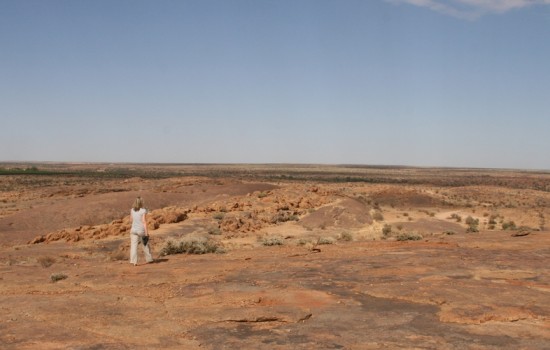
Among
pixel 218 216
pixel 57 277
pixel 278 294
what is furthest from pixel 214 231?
pixel 278 294

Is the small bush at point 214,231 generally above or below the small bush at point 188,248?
below

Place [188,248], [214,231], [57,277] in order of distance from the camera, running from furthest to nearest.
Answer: [214,231] < [188,248] < [57,277]

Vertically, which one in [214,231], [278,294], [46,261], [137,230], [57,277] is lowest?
[214,231]

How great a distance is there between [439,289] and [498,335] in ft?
8.88

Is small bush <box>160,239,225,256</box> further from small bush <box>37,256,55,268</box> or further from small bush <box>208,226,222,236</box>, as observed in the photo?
small bush <box>208,226,222,236</box>

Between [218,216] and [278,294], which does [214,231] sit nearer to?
[218,216]

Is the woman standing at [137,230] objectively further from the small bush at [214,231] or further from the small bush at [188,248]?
the small bush at [214,231]

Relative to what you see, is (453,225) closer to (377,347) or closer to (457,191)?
(377,347)

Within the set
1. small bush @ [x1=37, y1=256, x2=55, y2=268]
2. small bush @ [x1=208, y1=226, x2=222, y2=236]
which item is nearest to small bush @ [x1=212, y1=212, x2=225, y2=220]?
small bush @ [x1=208, y1=226, x2=222, y2=236]

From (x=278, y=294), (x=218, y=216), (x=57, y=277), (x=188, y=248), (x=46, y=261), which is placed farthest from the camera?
(x=218, y=216)

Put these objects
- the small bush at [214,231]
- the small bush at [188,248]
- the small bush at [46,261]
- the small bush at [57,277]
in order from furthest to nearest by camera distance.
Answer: the small bush at [214,231] < the small bush at [188,248] < the small bush at [46,261] < the small bush at [57,277]

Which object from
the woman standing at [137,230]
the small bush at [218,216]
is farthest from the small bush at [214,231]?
the woman standing at [137,230]

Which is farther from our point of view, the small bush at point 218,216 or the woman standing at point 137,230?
the small bush at point 218,216

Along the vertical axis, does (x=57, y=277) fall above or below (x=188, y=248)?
above
